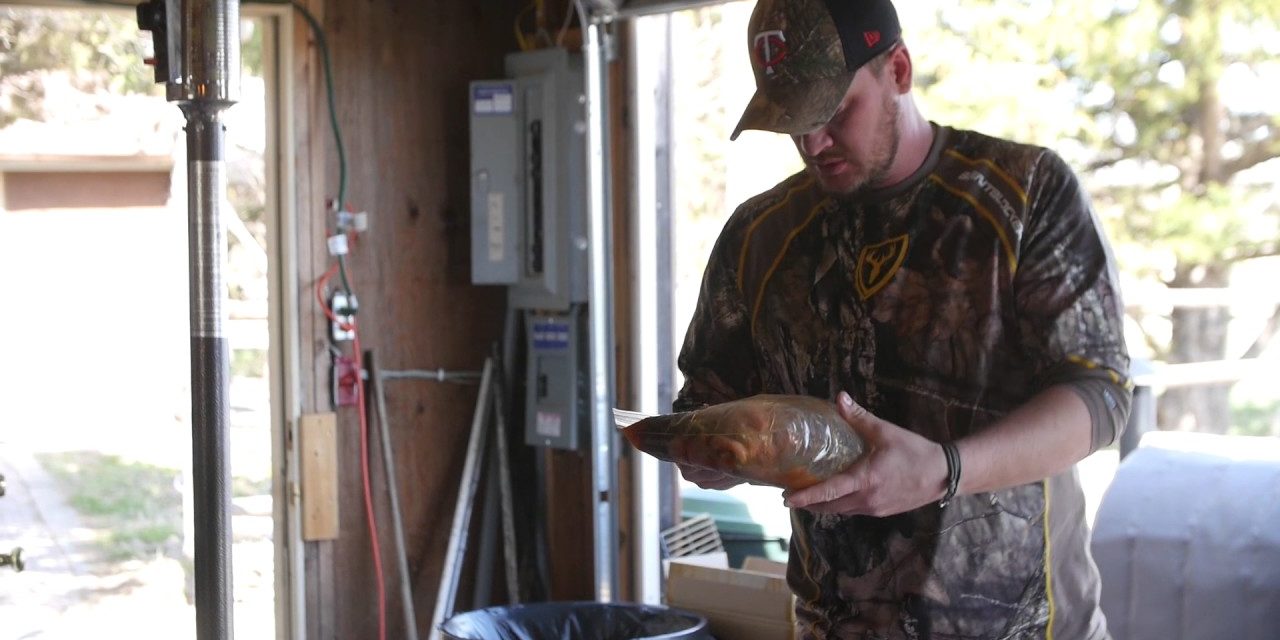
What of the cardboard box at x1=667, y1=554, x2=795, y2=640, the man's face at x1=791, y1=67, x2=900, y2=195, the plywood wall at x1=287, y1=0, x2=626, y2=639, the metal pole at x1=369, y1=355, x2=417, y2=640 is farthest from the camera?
the metal pole at x1=369, y1=355, x2=417, y2=640

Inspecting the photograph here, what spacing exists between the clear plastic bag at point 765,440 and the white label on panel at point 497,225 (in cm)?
278

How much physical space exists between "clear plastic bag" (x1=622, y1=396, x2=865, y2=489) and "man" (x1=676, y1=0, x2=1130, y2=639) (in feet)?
0.43

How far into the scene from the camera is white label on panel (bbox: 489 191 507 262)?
4148 millimetres

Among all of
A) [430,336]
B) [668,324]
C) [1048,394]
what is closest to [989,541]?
[1048,394]

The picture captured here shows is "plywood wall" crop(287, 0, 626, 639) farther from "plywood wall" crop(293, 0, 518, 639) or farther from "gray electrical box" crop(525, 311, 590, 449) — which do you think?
"gray electrical box" crop(525, 311, 590, 449)

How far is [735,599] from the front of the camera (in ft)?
10.6

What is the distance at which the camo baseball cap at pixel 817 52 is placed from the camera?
153 centimetres

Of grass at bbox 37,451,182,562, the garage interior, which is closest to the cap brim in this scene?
the garage interior

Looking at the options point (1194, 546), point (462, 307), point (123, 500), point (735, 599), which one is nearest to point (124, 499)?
point (123, 500)

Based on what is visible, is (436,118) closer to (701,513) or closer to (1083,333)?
(701,513)

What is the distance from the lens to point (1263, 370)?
701 cm

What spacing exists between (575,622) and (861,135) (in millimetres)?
2126

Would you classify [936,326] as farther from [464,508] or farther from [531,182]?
[464,508]

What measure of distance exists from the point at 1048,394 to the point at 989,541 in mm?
202
